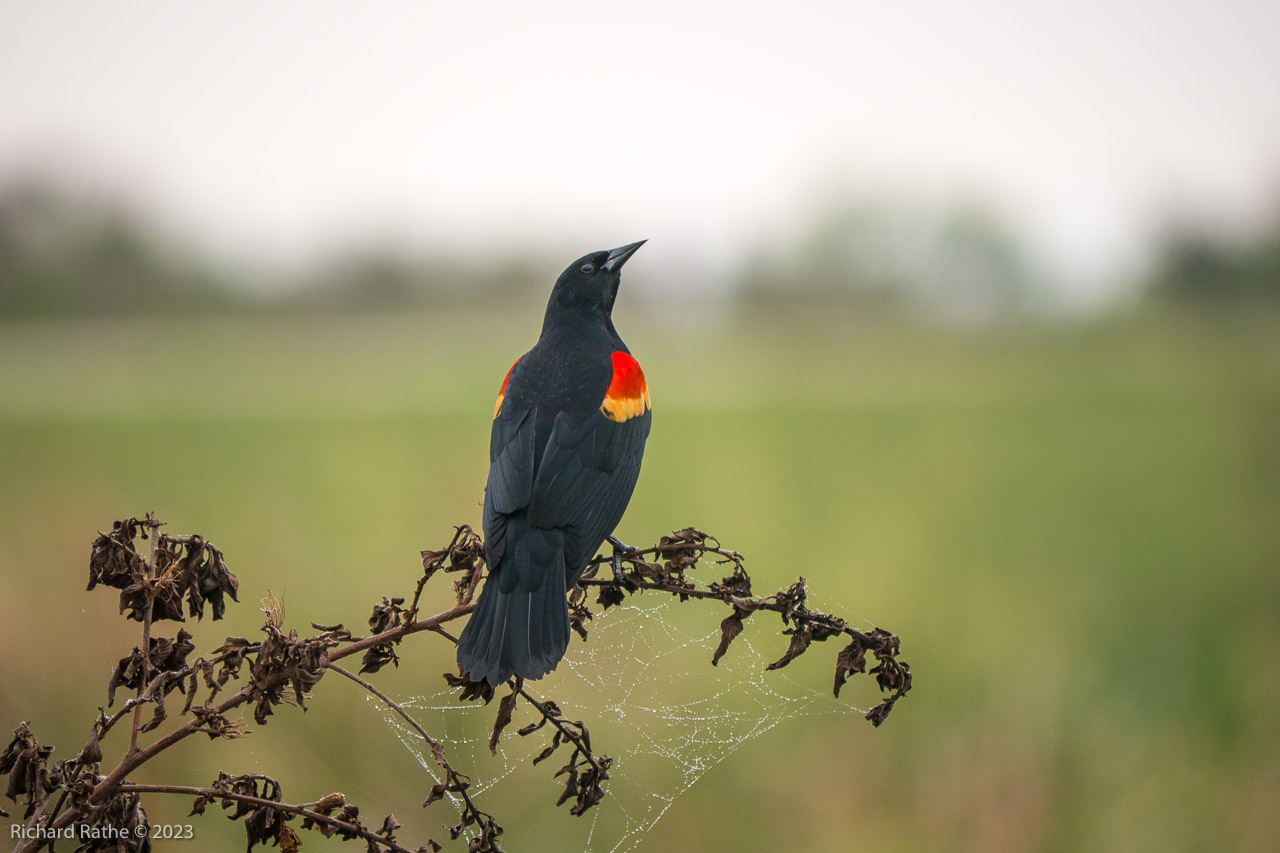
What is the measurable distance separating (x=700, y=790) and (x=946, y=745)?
1.82 metres

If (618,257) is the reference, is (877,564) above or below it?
below

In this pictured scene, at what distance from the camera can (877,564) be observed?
828 cm

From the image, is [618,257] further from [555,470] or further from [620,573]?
[620,573]

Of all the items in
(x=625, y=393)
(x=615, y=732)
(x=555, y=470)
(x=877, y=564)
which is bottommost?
(x=615, y=732)

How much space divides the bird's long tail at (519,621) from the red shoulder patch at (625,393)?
70 centimetres

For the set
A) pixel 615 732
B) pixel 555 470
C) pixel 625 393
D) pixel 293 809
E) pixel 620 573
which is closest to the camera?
pixel 293 809

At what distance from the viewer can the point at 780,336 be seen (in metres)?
32.2

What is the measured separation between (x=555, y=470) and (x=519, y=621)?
0.66 meters

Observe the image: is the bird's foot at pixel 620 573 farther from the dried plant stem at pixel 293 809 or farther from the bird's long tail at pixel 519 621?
the dried plant stem at pixel 293 809

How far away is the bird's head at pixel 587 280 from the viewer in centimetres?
314

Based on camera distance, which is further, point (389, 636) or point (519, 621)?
point (519, 621)

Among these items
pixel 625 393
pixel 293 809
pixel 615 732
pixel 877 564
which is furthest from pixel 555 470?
pixel 877 564

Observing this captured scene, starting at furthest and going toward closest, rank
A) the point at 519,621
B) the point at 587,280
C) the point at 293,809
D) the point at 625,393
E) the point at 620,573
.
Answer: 1. the point at 587,280
2. the point at 625,393
3. the point at 620,573
4. the point at 519,621
5. the point at 293,809

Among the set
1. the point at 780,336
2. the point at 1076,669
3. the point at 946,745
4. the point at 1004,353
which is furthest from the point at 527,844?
the point at 1004,353
